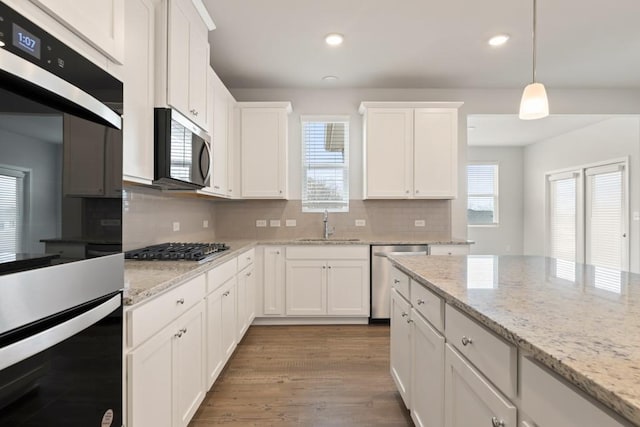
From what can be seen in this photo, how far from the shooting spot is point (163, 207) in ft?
8.96

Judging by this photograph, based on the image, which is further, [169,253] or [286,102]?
[286,102]

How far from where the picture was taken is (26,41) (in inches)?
29.2

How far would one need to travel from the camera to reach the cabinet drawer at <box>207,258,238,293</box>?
6.77ft

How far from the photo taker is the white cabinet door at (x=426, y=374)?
1402 mm

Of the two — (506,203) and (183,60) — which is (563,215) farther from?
(183,60)

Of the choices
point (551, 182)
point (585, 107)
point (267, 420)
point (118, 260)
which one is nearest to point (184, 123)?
point (118, 260)

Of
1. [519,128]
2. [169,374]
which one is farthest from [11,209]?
[519,128]

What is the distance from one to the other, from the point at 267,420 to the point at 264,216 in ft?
8.14

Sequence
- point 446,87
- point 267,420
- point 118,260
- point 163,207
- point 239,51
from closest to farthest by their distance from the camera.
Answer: point 118,260 < point 267,420 < point 163,207 < point 239,51 < point 446,87

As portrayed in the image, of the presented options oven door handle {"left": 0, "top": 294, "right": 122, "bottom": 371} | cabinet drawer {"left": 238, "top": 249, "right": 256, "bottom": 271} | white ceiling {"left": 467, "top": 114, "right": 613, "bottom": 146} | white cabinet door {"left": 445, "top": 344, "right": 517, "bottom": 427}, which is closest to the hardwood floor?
cabinet drawer {"left": 238, "top": 249, "right": 256, "bottom": 271}

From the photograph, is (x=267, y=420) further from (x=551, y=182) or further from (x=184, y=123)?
(x=551, y=182)

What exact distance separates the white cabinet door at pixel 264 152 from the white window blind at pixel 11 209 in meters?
3.11

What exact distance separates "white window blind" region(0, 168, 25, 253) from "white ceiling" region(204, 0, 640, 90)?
89.6 inches

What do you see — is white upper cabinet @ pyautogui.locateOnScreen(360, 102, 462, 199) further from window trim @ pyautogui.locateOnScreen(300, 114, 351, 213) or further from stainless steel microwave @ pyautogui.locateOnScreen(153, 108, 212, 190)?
stainless steel microwave @ pyautogui.locateOnScreen(153, 108, 212, 190)
